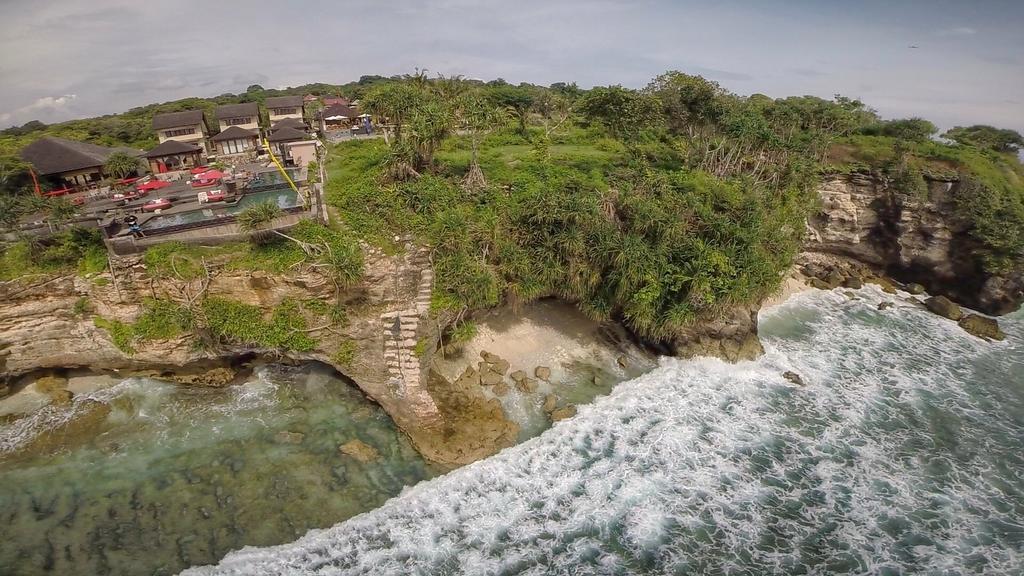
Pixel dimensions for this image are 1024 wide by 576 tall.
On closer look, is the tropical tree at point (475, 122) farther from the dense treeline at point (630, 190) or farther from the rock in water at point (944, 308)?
the rock in water at point (944, 308)

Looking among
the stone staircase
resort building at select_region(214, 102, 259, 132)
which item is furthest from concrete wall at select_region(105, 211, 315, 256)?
resort building at select_region(214, 102, 259, 132)

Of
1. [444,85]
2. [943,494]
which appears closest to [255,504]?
[943,494]

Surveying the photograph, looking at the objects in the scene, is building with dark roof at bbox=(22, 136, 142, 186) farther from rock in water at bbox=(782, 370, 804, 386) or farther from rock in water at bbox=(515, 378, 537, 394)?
rock in water at bbox=(782, 370, 804, 386)

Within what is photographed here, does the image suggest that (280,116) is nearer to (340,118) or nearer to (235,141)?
(340,118)

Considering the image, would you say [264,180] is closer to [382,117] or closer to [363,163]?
[363,163]

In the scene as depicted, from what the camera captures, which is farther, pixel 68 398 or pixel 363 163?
pixel 363 163

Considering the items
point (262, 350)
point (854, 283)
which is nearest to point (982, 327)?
point (854, 283)
